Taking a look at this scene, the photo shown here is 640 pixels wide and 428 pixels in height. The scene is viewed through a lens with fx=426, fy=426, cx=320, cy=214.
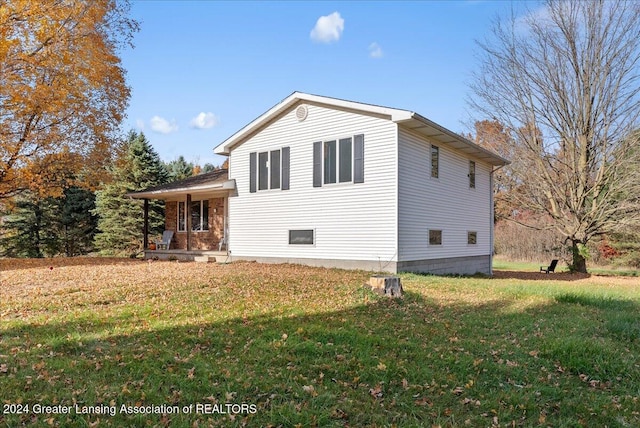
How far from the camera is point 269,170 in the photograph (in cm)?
1479

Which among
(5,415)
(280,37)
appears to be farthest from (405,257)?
(5,415)

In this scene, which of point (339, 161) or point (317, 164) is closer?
point (339, 161)

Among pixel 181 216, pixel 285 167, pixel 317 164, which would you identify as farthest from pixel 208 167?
pixel 317 164

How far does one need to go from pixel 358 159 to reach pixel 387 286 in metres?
5.60

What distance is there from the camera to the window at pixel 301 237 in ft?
44.9

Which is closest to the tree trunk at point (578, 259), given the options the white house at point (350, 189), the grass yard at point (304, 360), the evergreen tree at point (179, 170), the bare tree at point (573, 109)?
the bare tree at point (573, 109)

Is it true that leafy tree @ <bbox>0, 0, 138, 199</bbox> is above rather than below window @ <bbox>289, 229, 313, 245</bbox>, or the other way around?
above

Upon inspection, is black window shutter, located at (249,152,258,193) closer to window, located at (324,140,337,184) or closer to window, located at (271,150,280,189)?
window, located at (271,150,280,189)

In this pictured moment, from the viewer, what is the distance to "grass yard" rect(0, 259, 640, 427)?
3473mm

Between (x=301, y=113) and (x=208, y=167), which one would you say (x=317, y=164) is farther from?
(x=208, y=167)

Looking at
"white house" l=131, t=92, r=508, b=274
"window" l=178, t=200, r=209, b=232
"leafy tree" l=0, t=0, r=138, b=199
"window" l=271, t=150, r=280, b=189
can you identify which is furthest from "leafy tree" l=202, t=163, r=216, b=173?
"window" l=271, t=150, r=280, b=189

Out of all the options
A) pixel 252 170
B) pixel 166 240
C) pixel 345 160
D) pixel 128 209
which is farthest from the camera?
pixel 128 209

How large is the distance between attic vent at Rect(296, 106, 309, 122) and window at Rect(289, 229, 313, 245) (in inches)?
144

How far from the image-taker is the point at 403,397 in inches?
151
